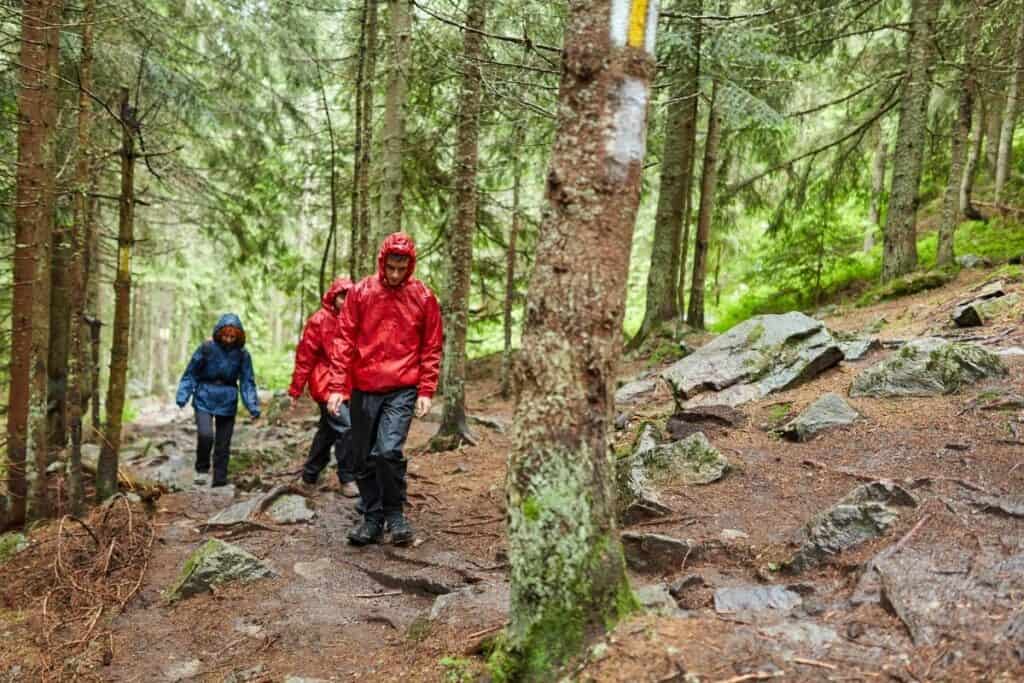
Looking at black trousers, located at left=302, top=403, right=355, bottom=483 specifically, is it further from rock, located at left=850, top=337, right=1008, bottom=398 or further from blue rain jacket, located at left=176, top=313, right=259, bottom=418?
rock, located at left=850, top=337, right=1008, bottom=398

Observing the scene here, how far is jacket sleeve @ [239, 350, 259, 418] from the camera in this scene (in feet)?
26.3

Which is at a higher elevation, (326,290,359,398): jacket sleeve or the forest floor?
(326,290,359,398): jacket sleeve

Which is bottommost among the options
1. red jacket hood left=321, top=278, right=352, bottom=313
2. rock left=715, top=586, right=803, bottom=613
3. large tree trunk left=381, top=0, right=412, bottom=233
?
rock left=715, top=586, right=803, bottom=613

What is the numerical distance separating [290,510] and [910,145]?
1115 cm

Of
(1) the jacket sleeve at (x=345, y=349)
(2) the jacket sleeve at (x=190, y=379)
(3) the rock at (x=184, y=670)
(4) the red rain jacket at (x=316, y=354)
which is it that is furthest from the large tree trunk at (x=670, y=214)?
(3) the rock at (x=184, y=670)

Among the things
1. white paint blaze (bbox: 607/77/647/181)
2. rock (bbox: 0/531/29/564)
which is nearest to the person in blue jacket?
rock (bbox: 0/531/29/564)

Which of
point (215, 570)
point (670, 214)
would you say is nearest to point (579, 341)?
point (215, 570)

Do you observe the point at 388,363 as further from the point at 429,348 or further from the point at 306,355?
the point at 306,355

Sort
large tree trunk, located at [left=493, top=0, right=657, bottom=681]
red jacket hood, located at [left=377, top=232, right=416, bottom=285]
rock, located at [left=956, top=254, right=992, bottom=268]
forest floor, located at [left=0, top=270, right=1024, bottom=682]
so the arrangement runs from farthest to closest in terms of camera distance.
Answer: rock, located at [left=956, top=254, right=992, bottom=268]
red jacket hood, located at [left=377, top=232, right=416, bottom=285]
large tree trunk, located at [left=493, top=0, right=657, bottom=681]
forest floor, located at [left=0, top=270, right=1024, bottom=682]

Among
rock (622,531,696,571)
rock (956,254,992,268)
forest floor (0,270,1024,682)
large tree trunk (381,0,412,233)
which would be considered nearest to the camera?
forest floor (0,270,1024,682)

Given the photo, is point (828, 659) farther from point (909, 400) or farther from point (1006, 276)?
point (1006, 276)

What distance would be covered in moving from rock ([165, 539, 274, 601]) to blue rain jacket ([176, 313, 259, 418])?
296 cm

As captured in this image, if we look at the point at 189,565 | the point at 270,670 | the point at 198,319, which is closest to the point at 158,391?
the point at 198,319

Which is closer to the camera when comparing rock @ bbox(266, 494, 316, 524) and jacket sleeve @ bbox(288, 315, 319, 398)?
rock @ bbox(266, 494, 316, 524)
